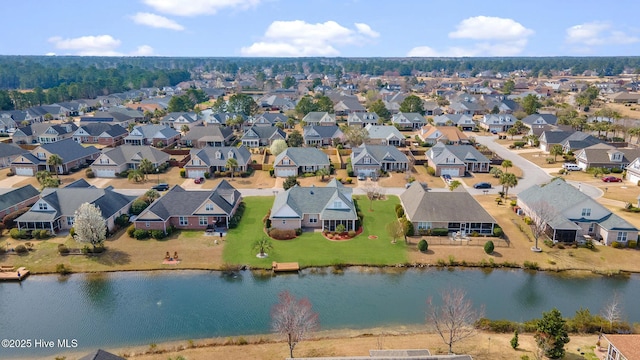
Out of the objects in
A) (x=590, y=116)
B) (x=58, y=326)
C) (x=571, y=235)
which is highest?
(x=590, y=116)

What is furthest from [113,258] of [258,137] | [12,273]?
[258,137]

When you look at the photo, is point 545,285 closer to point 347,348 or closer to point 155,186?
point 347,348

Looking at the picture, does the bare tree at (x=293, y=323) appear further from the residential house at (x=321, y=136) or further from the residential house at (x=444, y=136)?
the residential house at (x=444, y=136)

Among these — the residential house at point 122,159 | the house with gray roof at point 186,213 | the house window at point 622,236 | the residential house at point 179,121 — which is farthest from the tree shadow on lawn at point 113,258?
the residential house at point 179,121

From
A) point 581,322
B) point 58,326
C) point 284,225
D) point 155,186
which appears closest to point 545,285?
point 581,322

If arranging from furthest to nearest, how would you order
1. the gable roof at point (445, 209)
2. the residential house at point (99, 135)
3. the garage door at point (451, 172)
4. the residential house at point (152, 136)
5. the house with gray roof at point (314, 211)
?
the residential house at point (99, 135), the residential house at point (152, 136), the garage door at point (451, 172), the house with gray roof at point (314, 211), the gable roof at point (445, 209)
